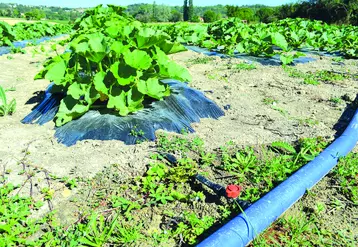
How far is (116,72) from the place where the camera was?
321 cm

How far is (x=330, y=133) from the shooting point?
3.26m

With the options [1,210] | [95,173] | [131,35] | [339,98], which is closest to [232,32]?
[339,98]

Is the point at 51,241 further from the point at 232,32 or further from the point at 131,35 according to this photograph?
the point at 232,32

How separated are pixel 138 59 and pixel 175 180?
1.34m

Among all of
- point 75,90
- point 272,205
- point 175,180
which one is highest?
point 75,90

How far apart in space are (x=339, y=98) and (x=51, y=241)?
3896mm

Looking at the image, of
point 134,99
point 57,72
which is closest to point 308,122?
point 134,99

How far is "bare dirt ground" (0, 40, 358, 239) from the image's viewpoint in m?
2.67

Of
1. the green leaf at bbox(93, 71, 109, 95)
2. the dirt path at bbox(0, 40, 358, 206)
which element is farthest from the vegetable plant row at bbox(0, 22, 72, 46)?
the green leaf at bbox(93, 71, 109, 95)

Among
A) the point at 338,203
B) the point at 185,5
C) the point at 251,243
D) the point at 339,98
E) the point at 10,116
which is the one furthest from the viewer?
the point at 185,5

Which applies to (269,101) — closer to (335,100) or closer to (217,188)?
(335,100)

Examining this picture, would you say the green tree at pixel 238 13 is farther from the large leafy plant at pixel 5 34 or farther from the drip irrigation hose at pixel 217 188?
the drip irrigation hose at pixel 217 188

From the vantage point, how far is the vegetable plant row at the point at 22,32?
1003cm

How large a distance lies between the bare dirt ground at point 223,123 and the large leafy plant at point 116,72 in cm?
48
